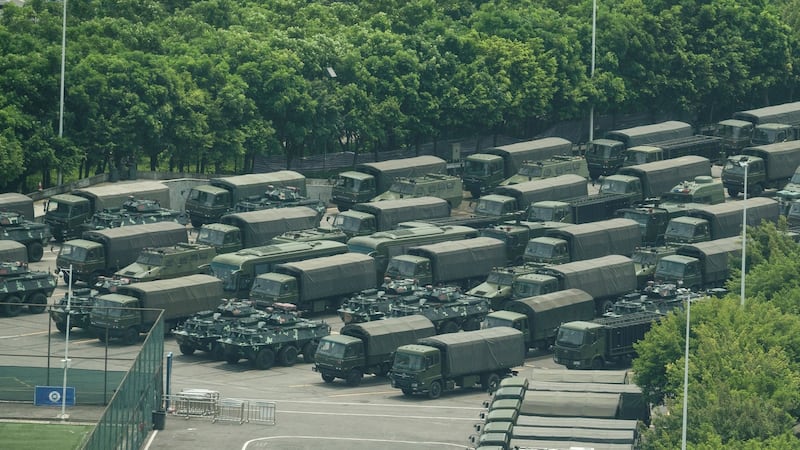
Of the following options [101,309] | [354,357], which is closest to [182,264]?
[101,309]

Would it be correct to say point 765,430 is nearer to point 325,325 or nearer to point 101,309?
point 325,325

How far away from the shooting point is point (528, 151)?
145000 mm

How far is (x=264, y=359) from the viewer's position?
107 meters

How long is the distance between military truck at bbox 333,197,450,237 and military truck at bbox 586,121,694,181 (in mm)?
19308

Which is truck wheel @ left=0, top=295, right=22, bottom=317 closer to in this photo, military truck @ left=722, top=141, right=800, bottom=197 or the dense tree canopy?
the dense tree canopy

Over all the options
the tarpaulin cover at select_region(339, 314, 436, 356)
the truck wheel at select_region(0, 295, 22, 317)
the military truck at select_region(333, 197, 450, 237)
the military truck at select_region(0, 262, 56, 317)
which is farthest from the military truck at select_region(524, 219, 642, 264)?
the truck wheel at select_region(0, 295, 22, 317)

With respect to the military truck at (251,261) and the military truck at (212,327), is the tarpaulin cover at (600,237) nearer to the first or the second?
the military truck at (251,261)

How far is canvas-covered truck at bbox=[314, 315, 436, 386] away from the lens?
104000mm

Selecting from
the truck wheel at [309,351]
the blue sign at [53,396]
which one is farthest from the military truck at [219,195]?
the blue sign at [53,396]

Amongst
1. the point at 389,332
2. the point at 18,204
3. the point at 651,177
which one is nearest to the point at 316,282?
the point at 389,332

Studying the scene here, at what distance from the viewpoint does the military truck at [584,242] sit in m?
123

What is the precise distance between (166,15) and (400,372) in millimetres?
70020

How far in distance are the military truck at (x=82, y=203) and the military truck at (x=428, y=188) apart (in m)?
15.2

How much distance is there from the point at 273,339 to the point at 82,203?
90.9 ft
